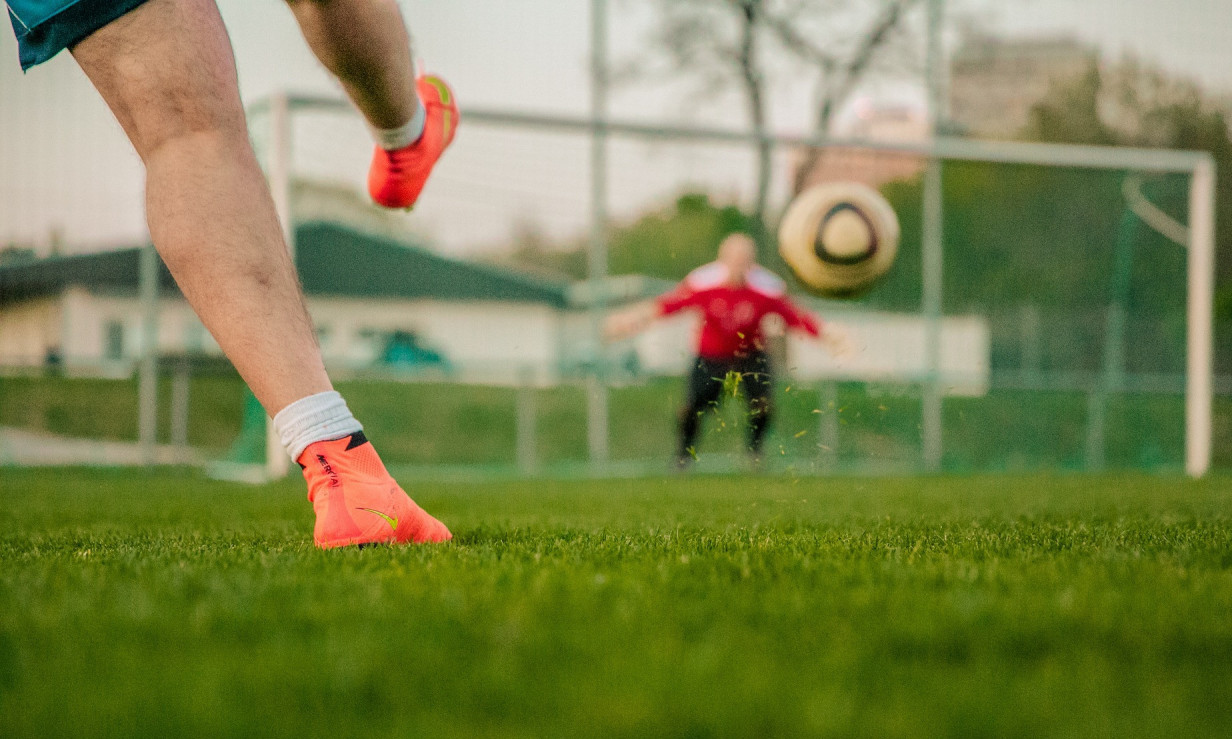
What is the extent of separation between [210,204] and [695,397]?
5201 millimetres

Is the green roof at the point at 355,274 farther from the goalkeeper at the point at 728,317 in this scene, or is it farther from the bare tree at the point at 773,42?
the bare tree at the point at 773,42

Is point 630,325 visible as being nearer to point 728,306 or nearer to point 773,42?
point 728,306

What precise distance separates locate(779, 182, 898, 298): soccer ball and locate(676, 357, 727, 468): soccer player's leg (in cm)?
182

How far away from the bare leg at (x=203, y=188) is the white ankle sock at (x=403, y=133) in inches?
22.2

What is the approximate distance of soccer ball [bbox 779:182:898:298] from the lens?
4.75 meters

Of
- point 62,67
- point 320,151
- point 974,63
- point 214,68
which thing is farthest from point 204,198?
point 974,63

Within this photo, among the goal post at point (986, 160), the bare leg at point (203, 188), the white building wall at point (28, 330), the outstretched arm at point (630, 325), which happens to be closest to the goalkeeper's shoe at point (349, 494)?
the bare leg at point (203, 188)

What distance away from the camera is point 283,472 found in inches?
247

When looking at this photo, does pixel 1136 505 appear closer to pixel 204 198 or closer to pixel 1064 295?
pixel 204 198

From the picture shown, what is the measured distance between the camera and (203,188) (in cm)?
173

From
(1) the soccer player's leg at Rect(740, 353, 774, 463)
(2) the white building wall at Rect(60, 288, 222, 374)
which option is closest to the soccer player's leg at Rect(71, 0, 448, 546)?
(1) the soccer player's leg at Rect(740, 353, 774, 463)

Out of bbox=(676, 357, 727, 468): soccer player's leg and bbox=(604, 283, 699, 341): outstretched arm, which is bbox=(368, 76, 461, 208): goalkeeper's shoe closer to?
bbox=(604, 283, 699, 341): outstretched arm

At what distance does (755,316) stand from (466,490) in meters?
2.48

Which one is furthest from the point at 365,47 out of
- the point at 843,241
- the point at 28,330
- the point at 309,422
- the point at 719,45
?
the point at 719,45
